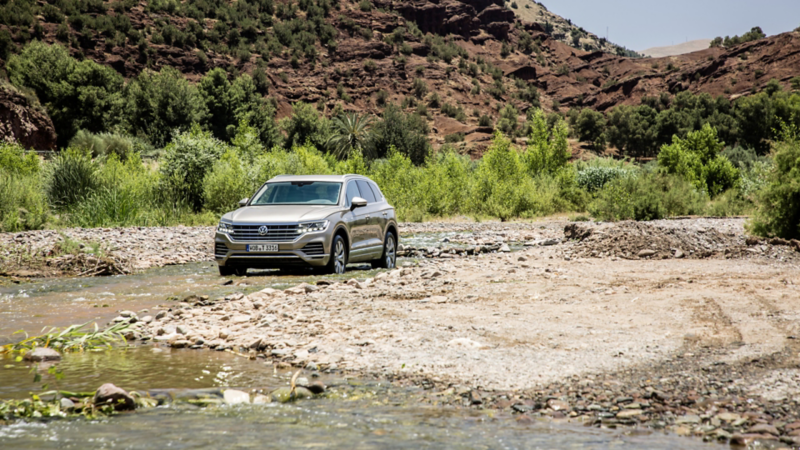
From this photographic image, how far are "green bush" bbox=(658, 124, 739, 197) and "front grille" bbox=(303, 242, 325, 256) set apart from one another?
85.1ft

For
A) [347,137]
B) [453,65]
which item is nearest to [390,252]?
[347,137]

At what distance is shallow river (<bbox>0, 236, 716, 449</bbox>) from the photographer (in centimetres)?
373

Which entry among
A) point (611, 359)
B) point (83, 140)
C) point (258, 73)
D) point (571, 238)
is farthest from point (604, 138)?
point (611, 359)

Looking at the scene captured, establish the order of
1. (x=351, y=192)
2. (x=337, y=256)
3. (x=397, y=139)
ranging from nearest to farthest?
(x=337, y=256) → (x=351, y=192) → (x=397, y=139)

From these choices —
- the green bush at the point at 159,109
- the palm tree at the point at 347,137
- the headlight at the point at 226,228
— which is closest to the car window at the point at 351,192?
the headlight at the point at 226,228

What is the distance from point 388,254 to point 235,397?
9.16 metres

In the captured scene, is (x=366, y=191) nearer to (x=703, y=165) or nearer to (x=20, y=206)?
(x=20, y=206)

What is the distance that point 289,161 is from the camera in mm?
30062

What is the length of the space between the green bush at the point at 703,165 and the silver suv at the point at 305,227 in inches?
951

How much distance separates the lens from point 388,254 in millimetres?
13781

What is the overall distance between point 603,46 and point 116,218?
189108 mm

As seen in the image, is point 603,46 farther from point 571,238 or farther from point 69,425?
point 69,425

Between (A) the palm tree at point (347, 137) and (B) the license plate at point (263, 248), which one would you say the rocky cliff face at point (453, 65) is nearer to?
(A) the palm tree at point (347, 137)

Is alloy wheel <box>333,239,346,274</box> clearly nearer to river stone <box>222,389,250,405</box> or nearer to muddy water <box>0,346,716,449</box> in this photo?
muddy water <box>0,346,716,449</box>
